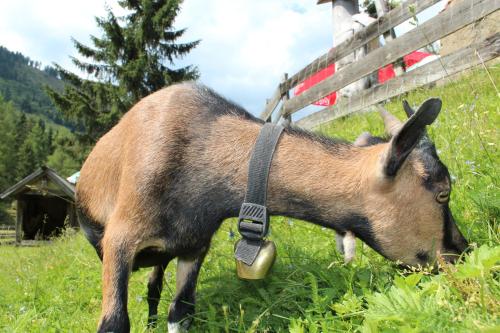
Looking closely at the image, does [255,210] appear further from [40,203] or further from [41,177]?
[40,203]

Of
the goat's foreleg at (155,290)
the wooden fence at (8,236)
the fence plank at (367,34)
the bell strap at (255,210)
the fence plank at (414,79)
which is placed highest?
the fence plank at (367,34)

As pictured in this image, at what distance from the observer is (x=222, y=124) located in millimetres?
2781

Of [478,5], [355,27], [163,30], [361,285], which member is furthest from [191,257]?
[163,30]

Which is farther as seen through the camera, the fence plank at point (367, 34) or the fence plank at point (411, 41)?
the fence plank at point (367, 34)

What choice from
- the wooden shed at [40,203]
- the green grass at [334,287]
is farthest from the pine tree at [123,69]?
the green grass at [334,287]

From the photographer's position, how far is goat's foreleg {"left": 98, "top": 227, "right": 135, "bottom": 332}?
2.44 meters

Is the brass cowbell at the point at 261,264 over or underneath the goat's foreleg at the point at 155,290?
over

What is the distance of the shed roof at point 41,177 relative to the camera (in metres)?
18.9

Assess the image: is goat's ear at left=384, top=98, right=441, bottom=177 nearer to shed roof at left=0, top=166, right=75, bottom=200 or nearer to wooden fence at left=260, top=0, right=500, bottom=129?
wooden fence at left=260, top=0, right=500, bottom=129

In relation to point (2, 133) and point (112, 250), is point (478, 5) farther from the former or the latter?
point (2, 133)

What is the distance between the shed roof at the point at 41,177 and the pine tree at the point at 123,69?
561 cm

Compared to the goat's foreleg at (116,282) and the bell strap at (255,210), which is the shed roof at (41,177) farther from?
the bell strap at (255,210)

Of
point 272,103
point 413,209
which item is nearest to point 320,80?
point 272,103

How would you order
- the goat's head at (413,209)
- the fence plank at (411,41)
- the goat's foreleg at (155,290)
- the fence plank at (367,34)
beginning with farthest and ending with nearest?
the fence plank at (367,34), the fence plank at (411,41), the goat's foreleg at (155,290), the goat's head at (413,209)
